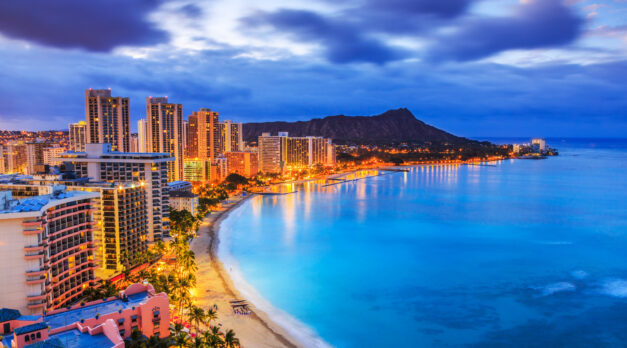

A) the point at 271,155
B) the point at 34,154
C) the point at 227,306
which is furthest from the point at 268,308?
the point at 271,155

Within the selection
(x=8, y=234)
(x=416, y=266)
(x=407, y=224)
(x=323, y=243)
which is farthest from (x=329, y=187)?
(x=8, y=234)

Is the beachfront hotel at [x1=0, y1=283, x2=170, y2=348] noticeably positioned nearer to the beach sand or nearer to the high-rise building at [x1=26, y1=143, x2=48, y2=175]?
the beach sand

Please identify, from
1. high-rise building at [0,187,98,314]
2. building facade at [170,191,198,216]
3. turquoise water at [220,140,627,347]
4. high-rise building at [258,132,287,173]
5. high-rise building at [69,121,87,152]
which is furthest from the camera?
high-rise building at [258,132,287,173]

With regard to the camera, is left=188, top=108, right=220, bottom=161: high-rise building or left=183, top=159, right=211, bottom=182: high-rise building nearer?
left=183, top=159, right=211, bottom=182: high-rise building

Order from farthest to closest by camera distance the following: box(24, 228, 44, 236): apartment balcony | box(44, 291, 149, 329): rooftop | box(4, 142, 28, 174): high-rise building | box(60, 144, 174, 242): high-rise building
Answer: box(4, 142, 28, 174): high-rise building < box(60, 144, 174, 242): high-rise building < box(24, 228, 44, 236): apartment balcony < box(44, 291, 149, 329): rooftop

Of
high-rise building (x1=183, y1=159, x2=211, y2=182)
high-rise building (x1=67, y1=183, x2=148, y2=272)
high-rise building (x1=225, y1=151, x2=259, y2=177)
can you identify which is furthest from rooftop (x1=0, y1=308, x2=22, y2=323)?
high-rise building (x1=225, y1=151, x2=259, y2=177)

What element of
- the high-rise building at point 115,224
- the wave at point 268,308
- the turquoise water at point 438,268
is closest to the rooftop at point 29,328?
the wave at point 268,308

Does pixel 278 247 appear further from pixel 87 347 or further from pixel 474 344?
pixel 87 347

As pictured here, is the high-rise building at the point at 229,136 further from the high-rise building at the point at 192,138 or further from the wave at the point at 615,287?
the wave at the point at 615,287
